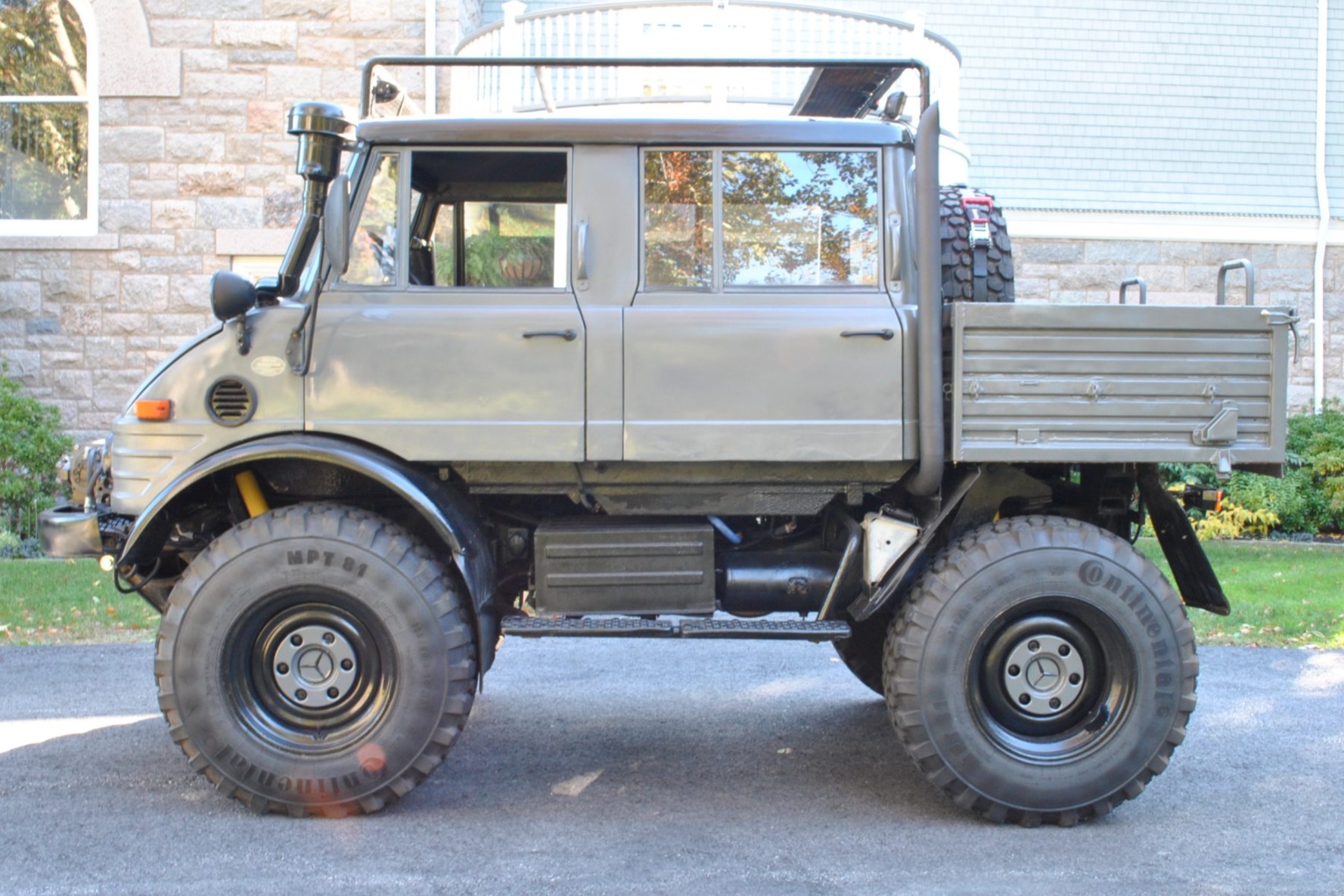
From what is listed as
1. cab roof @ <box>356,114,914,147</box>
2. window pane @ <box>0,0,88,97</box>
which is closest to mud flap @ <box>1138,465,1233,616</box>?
cab roof @ <box>356,114,914,147</box>

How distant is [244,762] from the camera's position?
14.3 feet

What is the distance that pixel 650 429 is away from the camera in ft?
14.6

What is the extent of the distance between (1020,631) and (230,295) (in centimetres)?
310

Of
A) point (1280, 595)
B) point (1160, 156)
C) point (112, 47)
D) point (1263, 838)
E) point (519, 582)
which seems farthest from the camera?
point (1160, 156)

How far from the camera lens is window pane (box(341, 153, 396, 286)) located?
454 cm

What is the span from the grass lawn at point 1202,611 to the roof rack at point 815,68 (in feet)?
14.5

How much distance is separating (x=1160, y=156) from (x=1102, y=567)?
1029cm

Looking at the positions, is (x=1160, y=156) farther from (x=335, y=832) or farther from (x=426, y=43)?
(x=335, y=832)

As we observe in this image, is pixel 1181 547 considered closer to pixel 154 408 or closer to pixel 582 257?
pixel 582 257

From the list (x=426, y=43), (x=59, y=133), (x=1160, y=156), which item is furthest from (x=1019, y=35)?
(x=59, y=133)

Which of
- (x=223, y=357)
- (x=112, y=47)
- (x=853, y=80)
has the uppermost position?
(x=112, y=47)

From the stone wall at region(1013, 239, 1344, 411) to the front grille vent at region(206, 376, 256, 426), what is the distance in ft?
32.3

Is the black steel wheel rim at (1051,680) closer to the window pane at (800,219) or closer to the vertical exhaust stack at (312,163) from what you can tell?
the window pane at (800,219)

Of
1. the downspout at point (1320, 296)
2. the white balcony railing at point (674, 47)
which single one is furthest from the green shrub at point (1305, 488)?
the white balcony railing at point (674, 47)
